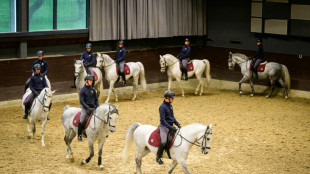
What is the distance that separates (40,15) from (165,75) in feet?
18.7

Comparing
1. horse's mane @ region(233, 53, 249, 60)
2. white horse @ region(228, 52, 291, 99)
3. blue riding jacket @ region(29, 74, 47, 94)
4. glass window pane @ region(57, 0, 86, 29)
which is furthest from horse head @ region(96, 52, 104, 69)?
horse's mane @ region(233, 53, 249, 60)

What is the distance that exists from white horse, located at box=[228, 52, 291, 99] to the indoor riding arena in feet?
0.15

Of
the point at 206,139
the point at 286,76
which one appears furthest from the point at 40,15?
the point at 206,139

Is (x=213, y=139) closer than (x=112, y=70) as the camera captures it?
Yes

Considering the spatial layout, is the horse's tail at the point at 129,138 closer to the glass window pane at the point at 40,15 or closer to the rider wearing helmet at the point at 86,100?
the rider wearing helmet at the point at 86,100

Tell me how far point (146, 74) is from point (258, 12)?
4.68 m

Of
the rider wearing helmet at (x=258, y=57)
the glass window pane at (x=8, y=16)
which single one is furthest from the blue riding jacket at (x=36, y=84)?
the rider wearing helmet at (x=258, y=57)

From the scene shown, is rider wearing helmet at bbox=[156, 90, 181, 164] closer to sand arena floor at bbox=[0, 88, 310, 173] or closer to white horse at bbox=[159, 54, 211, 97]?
sand arena floor at bbox=[0, 88, 310, 173]

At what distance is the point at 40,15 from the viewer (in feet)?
56.5

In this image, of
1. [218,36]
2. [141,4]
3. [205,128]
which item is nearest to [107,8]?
[141,4]

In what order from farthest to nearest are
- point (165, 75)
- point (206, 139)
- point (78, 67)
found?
point (165, 75) < point (78, 67) < point (206, 139)

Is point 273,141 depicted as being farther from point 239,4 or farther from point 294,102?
point 239,4

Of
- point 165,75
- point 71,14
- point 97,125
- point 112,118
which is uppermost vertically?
point 71,14

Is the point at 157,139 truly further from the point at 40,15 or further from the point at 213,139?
the point at 40,15
